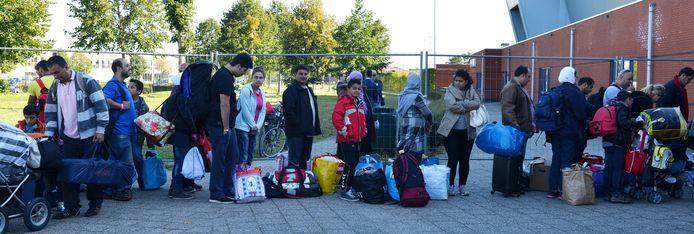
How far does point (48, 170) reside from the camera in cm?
648

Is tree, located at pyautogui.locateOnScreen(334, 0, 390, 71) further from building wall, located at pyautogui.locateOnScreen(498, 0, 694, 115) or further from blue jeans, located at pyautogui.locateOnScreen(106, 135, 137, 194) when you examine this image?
blue jeans, located at pyautogui.locateOnScreen(106, 135, 137, 194)

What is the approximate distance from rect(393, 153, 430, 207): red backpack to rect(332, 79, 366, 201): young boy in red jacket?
0.75m

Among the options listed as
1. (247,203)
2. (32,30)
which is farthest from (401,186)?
(32,30)

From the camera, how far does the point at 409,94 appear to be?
27.8ft

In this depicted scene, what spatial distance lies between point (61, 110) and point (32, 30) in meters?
39.0

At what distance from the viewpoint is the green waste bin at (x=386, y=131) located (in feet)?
38.2

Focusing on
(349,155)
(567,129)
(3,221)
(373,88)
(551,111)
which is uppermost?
(373,88)

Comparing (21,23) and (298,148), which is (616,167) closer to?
(298,148)

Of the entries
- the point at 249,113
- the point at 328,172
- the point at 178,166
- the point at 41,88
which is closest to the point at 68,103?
the point at 178,166

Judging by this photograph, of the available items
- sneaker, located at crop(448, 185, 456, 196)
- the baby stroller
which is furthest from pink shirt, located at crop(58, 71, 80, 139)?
sneaker, located at crop(448, 185, 456, 196)

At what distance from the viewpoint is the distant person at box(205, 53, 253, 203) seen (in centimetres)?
757

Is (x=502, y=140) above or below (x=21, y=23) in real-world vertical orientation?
below

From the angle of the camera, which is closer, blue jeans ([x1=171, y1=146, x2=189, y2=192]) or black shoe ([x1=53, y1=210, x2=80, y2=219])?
black shoe ([x1=53, y1=210, x2=80, y2=219])

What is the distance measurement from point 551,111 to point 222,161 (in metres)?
4.19
